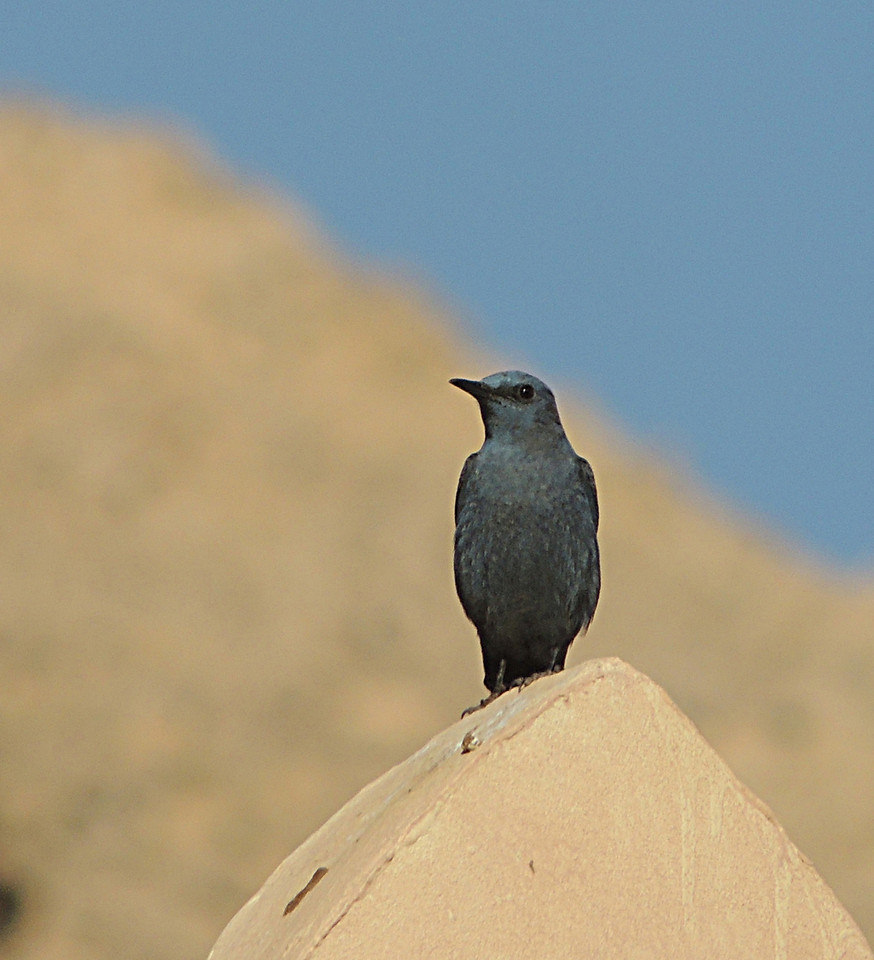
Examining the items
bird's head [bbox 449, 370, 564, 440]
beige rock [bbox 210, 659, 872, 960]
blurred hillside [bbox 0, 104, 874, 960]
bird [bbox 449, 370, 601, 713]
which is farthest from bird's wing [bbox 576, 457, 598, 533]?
blurred hillside [bbox 0, 104, 874, 960]

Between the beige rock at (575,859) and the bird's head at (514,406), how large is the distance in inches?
104

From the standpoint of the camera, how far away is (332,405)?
21516mm

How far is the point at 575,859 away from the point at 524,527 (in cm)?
284

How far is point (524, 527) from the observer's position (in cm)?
647

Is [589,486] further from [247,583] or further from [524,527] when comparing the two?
[247,583]

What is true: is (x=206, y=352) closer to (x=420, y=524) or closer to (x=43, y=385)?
(x=43, y=385)

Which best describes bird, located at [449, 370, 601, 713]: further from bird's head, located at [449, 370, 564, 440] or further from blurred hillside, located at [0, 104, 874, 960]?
blurred hillside, located at [0, 104, 874, 960]

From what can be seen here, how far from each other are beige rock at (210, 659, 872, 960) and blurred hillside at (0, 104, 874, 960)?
12.2 metres

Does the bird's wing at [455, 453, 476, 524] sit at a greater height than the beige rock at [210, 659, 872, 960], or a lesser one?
greater

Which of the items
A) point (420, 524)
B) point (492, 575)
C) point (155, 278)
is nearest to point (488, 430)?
point (492, 575)

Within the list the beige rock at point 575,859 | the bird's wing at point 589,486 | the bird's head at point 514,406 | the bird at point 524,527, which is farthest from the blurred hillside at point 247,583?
the beige rock at point 575,859

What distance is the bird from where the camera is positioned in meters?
6.49

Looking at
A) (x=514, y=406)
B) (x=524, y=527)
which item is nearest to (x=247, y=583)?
(x=514, y=406)

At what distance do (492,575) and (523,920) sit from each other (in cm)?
302
